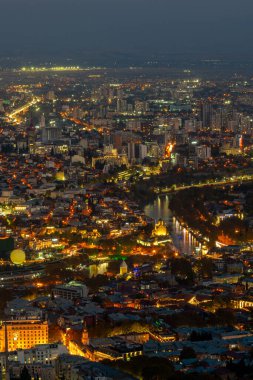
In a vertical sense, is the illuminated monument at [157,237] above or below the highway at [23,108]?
above

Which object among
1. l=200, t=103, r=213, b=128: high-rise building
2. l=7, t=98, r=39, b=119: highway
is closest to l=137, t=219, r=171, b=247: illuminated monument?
l=200, t=103, r=213, b=128: high-rise building

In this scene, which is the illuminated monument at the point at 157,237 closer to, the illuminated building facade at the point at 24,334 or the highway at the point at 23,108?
the illuminated building facade at the point at 24,334

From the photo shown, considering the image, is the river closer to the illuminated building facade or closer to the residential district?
the residential district

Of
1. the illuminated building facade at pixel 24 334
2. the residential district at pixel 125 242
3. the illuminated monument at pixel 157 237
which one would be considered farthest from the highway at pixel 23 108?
the illuminated building facade at pixel 24 334

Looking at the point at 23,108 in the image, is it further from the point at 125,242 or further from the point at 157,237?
the point at 125,242

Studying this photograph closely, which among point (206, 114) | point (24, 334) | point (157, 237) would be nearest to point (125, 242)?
point (157, 237)

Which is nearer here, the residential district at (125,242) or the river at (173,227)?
the residential district at (125,242)

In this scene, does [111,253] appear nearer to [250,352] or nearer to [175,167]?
[250,352]
